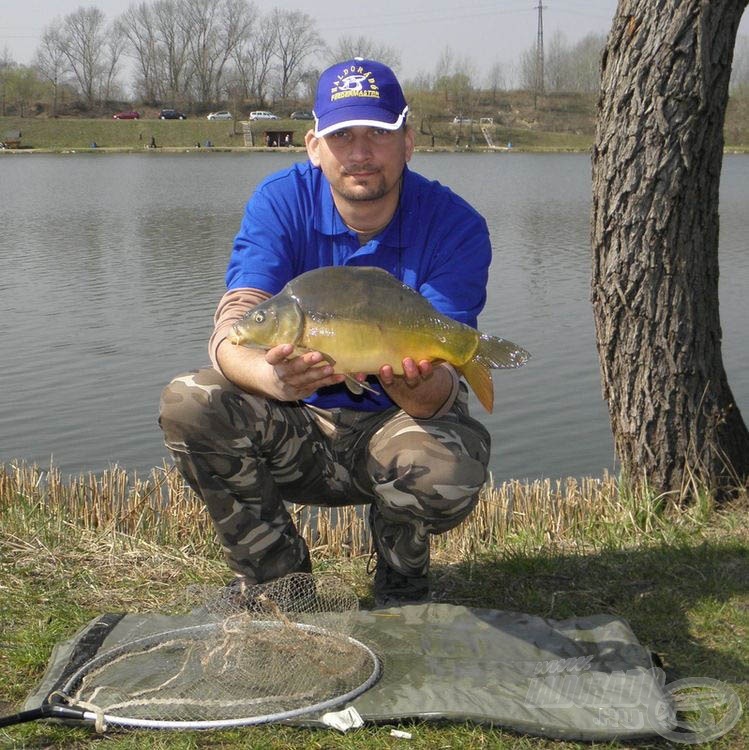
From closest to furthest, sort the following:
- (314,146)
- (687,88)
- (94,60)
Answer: (314,146) → (687,88) → (94,60)

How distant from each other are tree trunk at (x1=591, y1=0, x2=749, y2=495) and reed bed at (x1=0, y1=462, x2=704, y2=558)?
0.23m

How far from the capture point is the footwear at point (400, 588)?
3.33 metres

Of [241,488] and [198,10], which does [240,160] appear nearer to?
[241,488]

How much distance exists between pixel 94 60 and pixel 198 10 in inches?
478

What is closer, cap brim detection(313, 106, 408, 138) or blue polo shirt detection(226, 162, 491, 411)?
cap brim detection(313, 106, 408, 138)

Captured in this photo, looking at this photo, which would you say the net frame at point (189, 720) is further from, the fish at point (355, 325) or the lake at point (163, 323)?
the lake at point (163, 323)

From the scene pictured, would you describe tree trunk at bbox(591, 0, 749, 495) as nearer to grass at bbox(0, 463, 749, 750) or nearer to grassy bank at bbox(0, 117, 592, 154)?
grass at bbox(0, 463, 749, 750)

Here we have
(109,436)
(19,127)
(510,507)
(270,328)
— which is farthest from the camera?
(19,127)

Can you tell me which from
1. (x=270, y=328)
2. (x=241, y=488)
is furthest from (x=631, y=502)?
(x=270, y=328)

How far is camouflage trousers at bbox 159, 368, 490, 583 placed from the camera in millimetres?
3102

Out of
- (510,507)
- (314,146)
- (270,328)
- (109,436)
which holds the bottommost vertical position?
(109,436)

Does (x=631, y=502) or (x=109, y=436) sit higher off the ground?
(x=631, y=502)

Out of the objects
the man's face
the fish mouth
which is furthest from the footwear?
the man's face

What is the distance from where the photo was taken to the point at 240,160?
49719 mm
